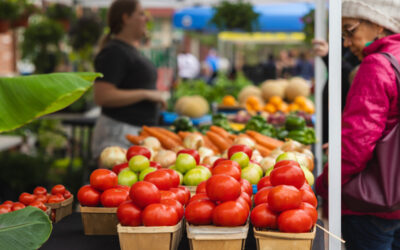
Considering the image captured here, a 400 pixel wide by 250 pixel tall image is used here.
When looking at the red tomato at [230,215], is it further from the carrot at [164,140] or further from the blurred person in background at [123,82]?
the blurred person in background at [123,82]

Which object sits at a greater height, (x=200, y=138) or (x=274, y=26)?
(x=274, y=26)

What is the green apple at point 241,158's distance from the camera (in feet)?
8.73

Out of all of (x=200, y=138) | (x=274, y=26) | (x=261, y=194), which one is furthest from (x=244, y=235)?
(x=274, y=26)

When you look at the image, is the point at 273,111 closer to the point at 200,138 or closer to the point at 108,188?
the point at 200,138

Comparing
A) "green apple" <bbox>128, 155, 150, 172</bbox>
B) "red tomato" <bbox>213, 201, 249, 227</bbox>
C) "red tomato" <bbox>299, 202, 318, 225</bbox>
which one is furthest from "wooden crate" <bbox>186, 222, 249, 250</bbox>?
"green apple" <bbox>128, 155, 150, 172</bbox>

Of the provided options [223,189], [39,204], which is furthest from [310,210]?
[39,204]

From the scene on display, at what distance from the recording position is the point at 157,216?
1.85 meters

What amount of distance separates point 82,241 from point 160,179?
0.42 metres

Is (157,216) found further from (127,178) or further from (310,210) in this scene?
(127,178)

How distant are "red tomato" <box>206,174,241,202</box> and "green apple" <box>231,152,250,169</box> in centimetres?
78

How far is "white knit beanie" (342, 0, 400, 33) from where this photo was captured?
2.68 meters

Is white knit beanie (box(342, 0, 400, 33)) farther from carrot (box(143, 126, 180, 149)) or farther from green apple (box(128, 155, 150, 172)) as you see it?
carrot (box(143, 126, 180, 149))

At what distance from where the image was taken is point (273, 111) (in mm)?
6566

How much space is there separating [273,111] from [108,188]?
15.0 ft
